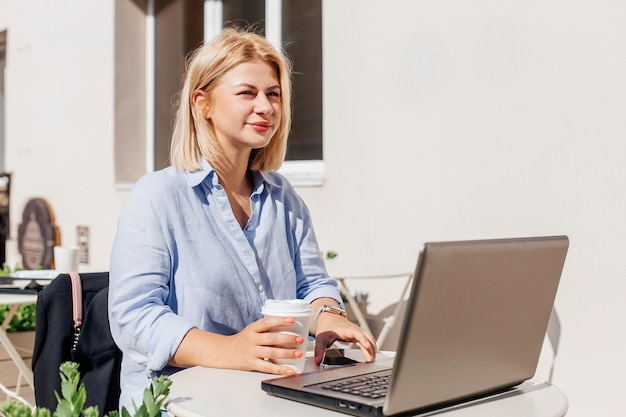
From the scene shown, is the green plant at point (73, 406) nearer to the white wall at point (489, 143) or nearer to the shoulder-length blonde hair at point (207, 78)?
the shoulder-length blonde hair at point (207, 78)

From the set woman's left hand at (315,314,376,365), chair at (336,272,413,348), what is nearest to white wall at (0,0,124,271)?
chair at (336,272,413,348)

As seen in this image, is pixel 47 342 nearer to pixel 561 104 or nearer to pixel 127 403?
pixel 127 403

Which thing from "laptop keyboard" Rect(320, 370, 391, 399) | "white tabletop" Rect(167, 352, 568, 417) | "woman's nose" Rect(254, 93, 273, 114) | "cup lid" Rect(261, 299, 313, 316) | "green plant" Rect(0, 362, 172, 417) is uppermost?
"woman's nose" Rect(254, 93, 273, 114)

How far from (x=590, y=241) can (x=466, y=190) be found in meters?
0.65

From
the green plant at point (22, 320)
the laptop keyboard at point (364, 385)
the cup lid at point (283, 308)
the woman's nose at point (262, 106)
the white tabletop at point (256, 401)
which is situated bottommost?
the green plant at point (22, 320)

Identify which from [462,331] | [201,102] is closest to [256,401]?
[462,331]

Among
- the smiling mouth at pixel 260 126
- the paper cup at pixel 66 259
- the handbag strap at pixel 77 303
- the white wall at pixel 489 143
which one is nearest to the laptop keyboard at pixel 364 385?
the smiling mouth at pixel 260 126

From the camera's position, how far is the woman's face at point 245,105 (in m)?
2.02

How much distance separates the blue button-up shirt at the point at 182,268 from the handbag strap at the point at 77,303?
18 centimetres

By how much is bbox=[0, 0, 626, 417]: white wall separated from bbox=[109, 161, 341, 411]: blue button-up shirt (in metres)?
1.66

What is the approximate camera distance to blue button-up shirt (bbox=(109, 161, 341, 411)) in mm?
1813

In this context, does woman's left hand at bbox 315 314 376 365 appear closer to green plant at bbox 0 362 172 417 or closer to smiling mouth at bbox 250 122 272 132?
smiling mouth at bbox 250 122 272 132

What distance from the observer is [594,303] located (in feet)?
11.1

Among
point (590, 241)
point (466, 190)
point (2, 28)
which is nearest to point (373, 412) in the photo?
point (590, 241)
